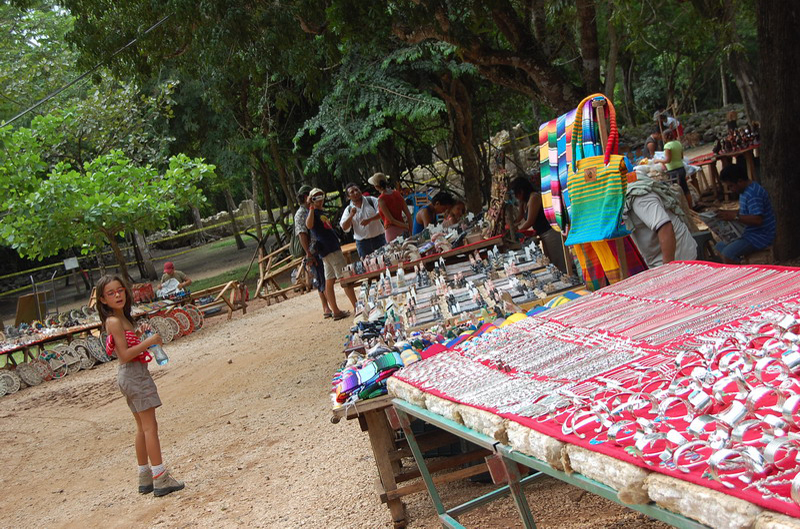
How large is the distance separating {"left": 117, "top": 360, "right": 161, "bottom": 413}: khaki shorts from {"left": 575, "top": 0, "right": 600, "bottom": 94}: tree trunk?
582cm

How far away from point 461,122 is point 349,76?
9.29ft

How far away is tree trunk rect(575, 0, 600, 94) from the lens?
9031 millimetres

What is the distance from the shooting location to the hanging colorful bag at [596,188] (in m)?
4.68

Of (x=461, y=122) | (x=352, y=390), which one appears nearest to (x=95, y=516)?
(x=352, y=390)

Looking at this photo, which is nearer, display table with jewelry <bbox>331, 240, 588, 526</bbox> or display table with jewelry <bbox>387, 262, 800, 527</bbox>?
display table with jewelry <bbox>387, 262, 800, 527</bbox>

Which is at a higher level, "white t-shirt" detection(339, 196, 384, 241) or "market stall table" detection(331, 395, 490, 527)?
"white t-shirt" detection(339, 196, 384, 241)

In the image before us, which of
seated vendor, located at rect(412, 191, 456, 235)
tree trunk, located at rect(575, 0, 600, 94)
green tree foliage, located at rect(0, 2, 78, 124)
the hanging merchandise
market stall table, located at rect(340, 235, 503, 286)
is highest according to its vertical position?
green tree foliage, located at rect(0, 2, 78, 124)

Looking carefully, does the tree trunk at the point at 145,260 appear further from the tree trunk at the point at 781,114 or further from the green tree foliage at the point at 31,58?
the tree trunk at the point at 781,114

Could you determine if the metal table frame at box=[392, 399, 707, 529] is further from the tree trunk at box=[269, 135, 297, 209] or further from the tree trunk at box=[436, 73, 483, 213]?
the tree trunk at box=[269, 135, 297, 209]

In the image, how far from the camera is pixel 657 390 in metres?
2.29

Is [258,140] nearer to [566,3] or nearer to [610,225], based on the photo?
[566,3]

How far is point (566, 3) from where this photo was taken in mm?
16297

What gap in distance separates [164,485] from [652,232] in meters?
4.38

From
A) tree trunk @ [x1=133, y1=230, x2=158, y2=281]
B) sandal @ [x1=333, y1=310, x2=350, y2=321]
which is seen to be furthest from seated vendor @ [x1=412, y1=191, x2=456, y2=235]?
tree trunk @ [x1=133, y1=230, x2=158, y2=281]
